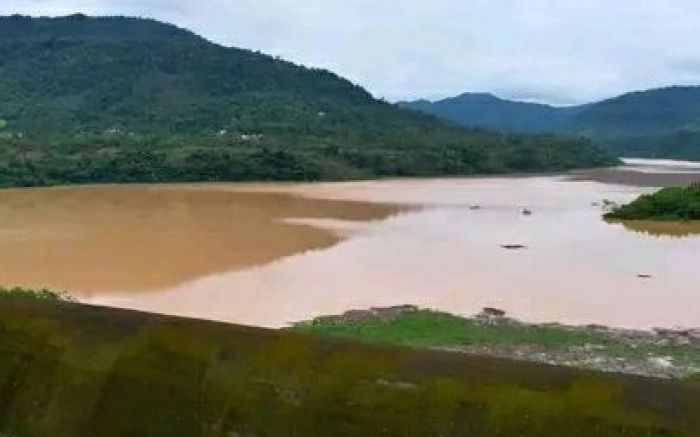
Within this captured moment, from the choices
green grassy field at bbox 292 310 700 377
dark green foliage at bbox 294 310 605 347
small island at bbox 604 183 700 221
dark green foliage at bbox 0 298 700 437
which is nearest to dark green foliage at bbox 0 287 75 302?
dark green foliage at bbox 0 298 700 437

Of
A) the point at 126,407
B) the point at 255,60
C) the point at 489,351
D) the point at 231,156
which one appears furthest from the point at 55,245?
the point at 255,60

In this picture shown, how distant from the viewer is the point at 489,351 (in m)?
12.9

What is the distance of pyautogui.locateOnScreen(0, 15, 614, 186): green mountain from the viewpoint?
58.3 metres

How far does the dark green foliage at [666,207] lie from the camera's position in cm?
3700

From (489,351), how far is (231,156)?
161 ft

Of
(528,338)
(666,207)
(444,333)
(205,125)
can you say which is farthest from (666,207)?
(205,125)

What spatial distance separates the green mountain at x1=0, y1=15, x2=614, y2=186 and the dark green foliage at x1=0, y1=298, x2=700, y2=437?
165ft

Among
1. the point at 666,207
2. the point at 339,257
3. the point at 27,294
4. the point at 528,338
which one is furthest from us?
the point at 666,207

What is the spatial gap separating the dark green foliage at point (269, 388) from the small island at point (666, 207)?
118 feet

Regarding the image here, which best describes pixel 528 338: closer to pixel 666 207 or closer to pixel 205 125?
pixel 666 207

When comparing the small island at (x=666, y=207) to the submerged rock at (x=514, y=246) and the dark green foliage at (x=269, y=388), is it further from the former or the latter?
the dark green foliage at (x=269, y=388)

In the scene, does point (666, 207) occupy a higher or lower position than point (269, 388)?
lower

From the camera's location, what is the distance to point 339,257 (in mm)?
25562

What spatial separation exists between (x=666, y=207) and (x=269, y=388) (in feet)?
121
